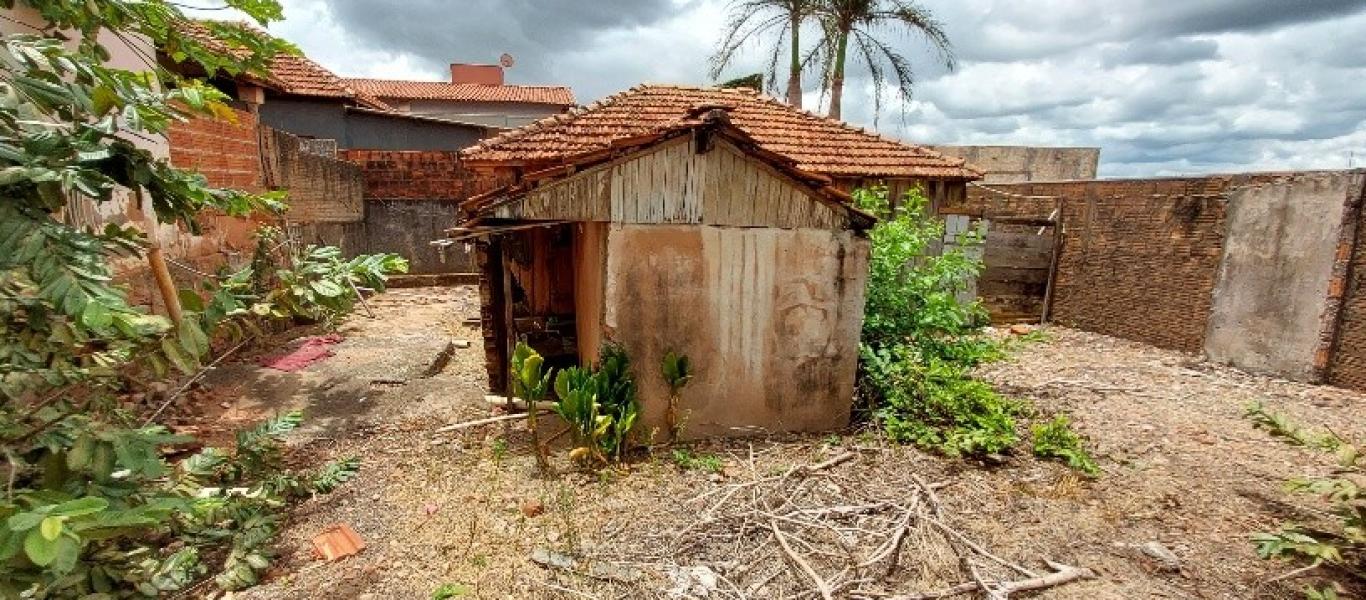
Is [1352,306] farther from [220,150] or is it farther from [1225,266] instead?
[220,150]

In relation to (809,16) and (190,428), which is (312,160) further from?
(809,16)

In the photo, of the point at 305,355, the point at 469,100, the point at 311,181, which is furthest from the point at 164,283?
the point at 469,100

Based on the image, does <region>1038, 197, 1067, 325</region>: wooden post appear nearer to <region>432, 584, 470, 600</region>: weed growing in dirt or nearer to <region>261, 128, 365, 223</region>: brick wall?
<region>432, 584, 470, 600</region>: weed growing in dirt

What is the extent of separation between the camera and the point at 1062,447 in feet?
15.2

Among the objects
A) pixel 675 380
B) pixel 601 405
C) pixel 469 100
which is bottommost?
pixel 601 405

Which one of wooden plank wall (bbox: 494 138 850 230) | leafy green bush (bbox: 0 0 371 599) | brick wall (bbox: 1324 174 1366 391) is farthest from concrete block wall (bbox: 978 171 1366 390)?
leafy green bush (bbox: 0 0 371 599)

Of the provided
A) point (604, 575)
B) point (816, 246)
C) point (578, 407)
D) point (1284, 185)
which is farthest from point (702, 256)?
point (1284, 185)

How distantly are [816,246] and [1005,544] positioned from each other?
2436mm

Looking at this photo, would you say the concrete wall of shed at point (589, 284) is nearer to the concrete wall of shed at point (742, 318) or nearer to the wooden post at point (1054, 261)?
the concrete wall of shed at point (742, 318)

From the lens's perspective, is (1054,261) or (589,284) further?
(1054,261)

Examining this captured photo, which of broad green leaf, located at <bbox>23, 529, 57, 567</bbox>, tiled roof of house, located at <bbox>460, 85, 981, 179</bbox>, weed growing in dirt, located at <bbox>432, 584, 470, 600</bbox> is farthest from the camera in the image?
tiled roof of house, located at <bbox>460, 85, 981, 179</bbox>

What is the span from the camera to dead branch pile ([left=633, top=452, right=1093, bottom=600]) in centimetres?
309

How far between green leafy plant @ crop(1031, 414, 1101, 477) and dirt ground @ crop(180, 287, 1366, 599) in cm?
11

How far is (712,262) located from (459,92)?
22.6 metres
